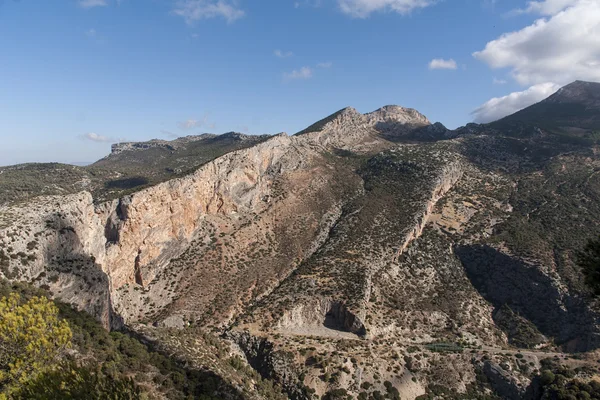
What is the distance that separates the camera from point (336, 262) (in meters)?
61.3

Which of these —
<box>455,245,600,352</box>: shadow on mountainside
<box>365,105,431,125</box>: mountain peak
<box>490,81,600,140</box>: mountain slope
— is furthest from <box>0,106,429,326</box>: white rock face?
<box>490,81,600,140</box>: mountain slope

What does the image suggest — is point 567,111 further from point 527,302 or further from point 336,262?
point 336,262

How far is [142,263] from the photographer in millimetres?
56969

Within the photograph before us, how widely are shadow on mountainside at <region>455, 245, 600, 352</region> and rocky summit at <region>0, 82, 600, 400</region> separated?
214 mm

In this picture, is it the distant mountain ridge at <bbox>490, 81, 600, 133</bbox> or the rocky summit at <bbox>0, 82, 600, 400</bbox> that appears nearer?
the rocky summit at <bbox>0, 82, 600, 400</bbox>

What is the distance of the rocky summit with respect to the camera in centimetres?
4009

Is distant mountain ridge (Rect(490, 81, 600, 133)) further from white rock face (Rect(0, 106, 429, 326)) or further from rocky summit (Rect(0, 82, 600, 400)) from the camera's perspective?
white rock face (Rect(0, 106, 429, 326))

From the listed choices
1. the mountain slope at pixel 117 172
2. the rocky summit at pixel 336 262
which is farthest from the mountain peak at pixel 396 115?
the rocky summit at pixel 336 262

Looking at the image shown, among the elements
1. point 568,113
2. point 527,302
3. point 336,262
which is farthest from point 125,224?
point 568,113

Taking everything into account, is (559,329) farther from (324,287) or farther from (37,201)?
(37,201)

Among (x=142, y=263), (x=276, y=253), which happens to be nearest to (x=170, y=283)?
(x=142, y=263)

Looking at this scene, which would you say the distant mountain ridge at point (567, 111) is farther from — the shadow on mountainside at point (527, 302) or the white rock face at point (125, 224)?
the white rock face at point (125, 224)

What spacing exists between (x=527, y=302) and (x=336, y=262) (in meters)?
30.7

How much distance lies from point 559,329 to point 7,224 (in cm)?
7200
